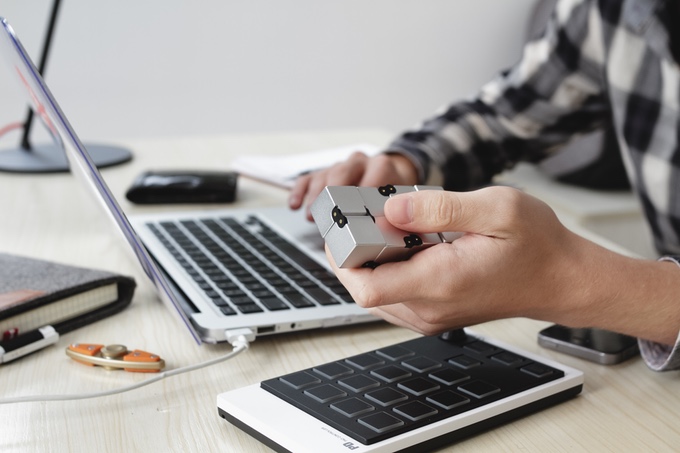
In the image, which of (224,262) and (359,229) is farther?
(224,262)

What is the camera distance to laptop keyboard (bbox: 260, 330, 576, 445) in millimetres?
473

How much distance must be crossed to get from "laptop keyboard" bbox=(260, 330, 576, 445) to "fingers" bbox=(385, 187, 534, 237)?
102 millimetres

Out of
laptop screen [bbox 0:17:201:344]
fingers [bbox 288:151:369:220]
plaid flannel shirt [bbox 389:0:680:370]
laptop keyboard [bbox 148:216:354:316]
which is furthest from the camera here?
plaid flannel shirt [bbox 389:0:680:370]

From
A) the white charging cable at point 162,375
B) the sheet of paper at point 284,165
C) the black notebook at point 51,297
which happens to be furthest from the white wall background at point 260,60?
the white charging cable at point 162,375

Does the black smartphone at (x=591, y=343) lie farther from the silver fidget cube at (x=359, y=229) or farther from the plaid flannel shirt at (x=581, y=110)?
the plaid flannel shirt at (x=581, y=110)

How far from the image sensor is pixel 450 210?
0.49m

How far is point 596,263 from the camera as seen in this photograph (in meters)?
0.58

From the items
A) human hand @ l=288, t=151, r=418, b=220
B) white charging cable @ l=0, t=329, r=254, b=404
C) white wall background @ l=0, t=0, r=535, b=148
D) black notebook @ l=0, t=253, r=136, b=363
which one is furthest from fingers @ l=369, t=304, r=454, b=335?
white wall background @ l=0, t=0, r=535, b=148

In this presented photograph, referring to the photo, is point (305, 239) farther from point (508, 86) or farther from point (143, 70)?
point (143, 70)

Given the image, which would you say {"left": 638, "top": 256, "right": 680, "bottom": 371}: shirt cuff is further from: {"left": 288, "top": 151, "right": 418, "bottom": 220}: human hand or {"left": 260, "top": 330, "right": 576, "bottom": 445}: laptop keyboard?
{"left": 288, "top": 151, "right": 418, "bottom": 220}: human hand

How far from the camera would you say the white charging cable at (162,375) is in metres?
0.53

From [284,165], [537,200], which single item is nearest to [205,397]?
[537,200]

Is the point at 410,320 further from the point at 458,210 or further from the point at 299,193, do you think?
the point at 299,193

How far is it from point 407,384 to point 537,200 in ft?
0.50
